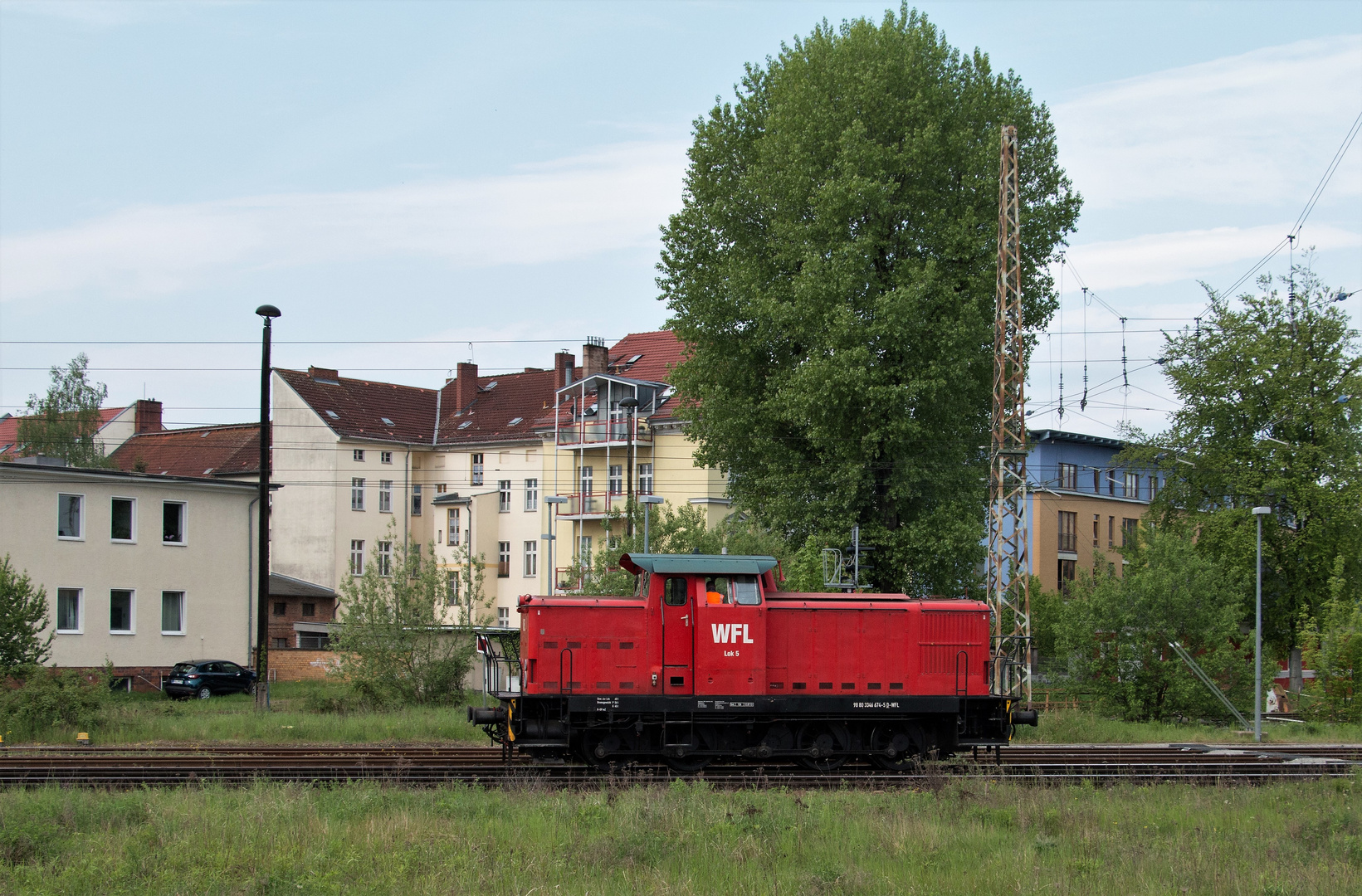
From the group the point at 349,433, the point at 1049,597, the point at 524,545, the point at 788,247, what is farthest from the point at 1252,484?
the point at 349,433

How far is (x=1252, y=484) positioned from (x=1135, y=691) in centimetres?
1783

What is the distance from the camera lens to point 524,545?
58594 millimetres

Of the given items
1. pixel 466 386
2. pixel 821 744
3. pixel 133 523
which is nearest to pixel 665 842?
pixel 821 744

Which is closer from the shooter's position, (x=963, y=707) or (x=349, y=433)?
(x=963, y=707)

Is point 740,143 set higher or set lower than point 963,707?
higher

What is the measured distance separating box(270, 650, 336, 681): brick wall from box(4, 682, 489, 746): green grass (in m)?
17.0

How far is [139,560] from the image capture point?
37.9 m

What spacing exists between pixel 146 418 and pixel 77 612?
35161 millimetres

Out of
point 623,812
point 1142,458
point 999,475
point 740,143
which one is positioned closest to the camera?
point 623,812

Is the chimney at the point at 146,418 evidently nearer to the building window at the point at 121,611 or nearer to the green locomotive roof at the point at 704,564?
the building window at the point at 121,611

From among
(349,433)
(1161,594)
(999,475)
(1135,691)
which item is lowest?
(1135,691)

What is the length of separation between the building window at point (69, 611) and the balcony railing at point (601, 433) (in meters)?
23.1

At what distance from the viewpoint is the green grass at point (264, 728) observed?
881 inches

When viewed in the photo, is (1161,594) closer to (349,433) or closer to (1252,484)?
(1252,484)
